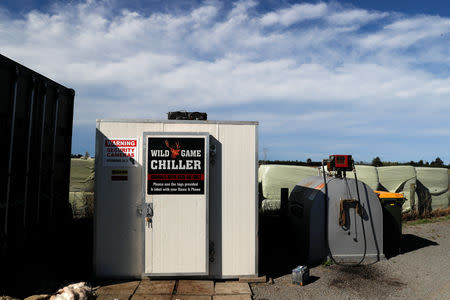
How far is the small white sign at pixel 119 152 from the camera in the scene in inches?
228

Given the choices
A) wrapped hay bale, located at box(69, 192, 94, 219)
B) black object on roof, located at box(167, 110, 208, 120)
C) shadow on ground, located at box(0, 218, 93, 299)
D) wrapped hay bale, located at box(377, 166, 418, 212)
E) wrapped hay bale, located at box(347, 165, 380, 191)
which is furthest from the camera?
wrapped hay bale, located at box(377, 166, 418, 212)

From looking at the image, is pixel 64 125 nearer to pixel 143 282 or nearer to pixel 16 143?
pixel 16 143

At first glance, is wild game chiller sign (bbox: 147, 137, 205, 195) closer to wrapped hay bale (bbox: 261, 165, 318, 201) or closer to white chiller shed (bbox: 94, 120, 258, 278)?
white chiller shed (bbox: 94, 120, 258, 278)

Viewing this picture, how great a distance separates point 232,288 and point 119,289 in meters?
1.95

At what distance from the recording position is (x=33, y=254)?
565 cm

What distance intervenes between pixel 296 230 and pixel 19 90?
6485mm

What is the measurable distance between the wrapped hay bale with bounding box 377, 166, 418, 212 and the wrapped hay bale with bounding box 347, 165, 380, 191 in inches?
13.0

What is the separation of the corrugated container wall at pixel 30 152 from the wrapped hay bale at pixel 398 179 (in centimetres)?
1104

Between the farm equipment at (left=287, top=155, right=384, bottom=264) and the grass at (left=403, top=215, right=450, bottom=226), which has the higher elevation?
the farm equipment at (left=287, top=155, right=384, bottom=264)

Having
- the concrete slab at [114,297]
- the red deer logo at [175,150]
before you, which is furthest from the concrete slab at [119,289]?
the red deer logo at [175,150]

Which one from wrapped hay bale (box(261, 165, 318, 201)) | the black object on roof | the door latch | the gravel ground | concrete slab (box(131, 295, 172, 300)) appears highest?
the black object on roof

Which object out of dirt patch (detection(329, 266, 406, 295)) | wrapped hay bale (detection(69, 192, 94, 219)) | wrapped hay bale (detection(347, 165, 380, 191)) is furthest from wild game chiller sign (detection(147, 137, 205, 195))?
wrapped hay bale (detection(347, 165, 380, 191))

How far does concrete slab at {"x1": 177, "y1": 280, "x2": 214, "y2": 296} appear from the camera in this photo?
525 centimetres

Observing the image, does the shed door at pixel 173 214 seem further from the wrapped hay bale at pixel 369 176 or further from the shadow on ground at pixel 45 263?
the wrapped hay bale at pixel 369 176
